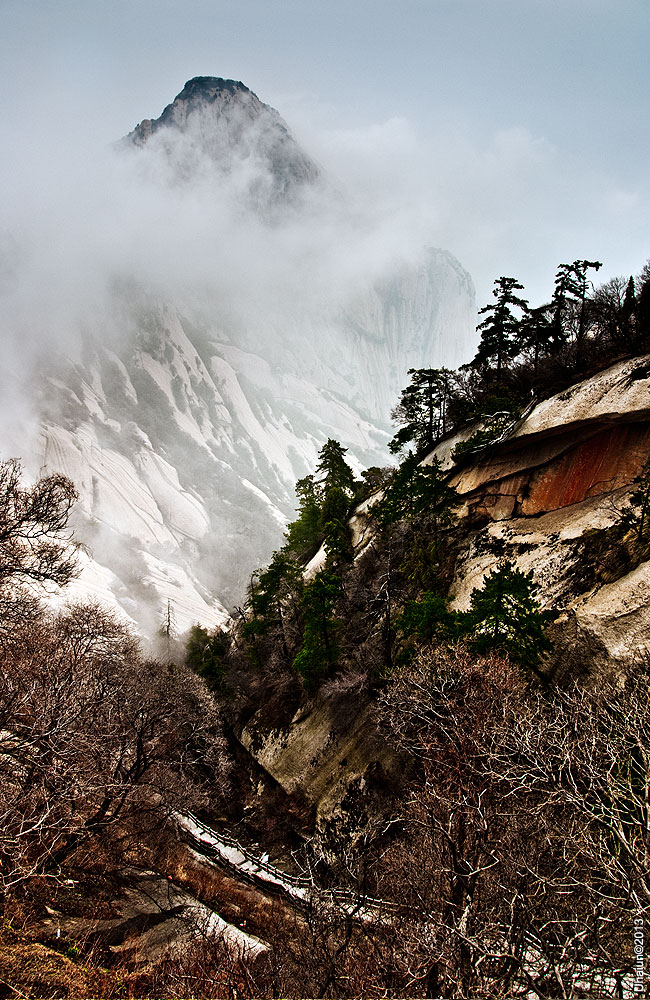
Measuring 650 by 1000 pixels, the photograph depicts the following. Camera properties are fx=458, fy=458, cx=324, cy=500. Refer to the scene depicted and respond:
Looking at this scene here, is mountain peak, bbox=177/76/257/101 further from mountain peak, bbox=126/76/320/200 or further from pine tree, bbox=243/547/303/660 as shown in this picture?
pine tree, bbox=243/547/303/660

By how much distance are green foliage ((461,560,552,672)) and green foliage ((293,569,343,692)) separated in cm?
832

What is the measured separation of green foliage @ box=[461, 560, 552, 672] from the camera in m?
14.1

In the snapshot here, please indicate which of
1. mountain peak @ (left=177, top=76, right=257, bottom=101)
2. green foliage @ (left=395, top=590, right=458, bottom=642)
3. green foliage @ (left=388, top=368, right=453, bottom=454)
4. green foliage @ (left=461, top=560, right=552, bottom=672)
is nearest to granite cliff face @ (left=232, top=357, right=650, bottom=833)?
green foliage @ (left=461, top=560, right=552, bottom=672)

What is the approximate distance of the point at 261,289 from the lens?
15662cm

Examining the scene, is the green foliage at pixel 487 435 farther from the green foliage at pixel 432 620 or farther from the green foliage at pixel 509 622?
the green foliage at pixel 432 620

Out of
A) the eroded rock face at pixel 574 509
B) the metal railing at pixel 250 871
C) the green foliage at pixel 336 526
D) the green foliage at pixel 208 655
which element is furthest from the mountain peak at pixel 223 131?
the metal railing at pixel 250 871

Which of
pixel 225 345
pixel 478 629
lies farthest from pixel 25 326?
pixel 478 629

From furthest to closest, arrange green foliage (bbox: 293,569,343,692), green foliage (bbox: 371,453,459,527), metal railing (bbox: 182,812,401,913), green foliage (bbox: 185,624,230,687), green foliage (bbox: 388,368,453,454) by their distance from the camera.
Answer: green foliage (bbox: 185,624,230,687)
green foliage (bbox: 388,368,453,454)
green foliage (bbox: 371,453,459,527)
green foliage (bbox: 293,569,343,692)
metal railing (bbox: 182,812,401,913)

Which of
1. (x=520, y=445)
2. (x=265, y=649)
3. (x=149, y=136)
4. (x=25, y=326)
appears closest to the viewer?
(x=520, y=445)

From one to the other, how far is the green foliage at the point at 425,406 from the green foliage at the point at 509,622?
17017mm

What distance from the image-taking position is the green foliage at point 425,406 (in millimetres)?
30234

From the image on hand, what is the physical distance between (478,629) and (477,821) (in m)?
7.09

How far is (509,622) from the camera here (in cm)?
1421

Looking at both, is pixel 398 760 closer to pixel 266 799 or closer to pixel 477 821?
pixel 266 799
